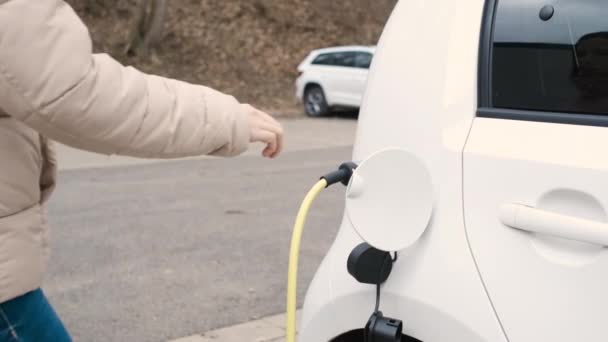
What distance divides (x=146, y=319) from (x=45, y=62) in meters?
3.20

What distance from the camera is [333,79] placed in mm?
17031

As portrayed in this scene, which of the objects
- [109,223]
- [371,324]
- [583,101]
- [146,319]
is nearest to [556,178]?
[583,101]

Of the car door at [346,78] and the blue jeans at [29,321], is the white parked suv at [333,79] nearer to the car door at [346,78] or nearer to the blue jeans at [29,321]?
the car door at [346,78]

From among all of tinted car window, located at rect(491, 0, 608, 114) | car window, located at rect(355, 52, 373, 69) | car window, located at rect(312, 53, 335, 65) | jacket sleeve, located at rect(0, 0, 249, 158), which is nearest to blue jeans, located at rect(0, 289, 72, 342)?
jacket sleeve, located at rect(0, 0, 249, 158)

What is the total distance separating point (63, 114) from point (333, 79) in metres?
15.6

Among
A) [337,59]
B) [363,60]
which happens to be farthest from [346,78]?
[337,59]

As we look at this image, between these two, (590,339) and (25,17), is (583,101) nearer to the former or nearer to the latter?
(590,339)

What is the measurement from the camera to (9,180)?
1746 millimetres

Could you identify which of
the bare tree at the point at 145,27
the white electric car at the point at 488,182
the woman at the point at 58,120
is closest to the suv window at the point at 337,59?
the bare tree at the point at 145,27

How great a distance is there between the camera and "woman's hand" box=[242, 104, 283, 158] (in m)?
1.78

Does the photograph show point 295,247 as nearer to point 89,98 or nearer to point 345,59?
point 89,98

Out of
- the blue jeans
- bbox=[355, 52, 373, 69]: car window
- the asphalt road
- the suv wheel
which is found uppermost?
the blue jeans

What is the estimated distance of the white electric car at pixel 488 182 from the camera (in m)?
1.58

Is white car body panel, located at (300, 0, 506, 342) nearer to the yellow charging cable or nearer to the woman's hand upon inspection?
the yellow charging cable
